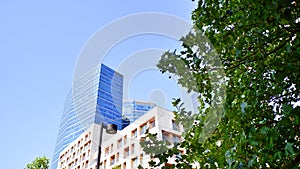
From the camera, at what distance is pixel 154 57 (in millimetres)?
3955

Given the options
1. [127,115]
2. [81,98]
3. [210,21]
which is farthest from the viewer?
[127,115]

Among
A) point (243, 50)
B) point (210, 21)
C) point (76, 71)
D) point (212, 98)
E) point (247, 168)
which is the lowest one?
point (247, 168)

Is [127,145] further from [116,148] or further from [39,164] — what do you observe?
[39,164]

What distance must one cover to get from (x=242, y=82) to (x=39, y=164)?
19557 mm

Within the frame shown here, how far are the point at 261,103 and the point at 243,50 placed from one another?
73cm

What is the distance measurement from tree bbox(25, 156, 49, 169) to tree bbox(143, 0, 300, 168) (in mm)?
18495

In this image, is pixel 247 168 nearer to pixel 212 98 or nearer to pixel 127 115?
pixel 212 98

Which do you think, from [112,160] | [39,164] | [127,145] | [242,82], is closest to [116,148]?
[112,160]

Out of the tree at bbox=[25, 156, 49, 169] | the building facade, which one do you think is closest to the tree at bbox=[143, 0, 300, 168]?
the tree at bbox=[25, 156, 49, 169]

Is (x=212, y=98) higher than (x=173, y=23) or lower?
lower

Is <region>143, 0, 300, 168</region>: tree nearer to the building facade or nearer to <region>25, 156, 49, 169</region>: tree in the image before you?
<region>25, 156, 49, 169</region>: tree

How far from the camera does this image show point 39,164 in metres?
18.8

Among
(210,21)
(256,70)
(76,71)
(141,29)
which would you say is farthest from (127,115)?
(256,70)

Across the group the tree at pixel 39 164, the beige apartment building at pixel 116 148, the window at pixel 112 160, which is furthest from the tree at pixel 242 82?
the window at pixel 112 160
